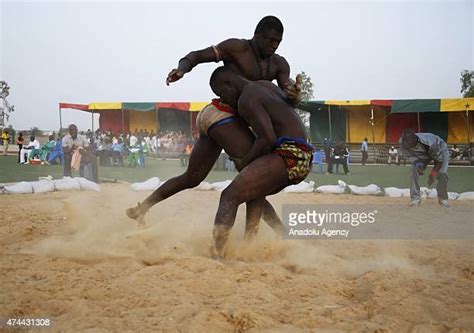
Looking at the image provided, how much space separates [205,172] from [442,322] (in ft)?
8.01

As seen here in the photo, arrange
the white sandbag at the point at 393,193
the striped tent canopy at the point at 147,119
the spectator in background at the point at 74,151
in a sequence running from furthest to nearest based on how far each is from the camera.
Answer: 1. the striped tent canopy at the point at 147,119
2. the spectator in background at the point at 74,151
3. the white sandbag at the point at 393,193

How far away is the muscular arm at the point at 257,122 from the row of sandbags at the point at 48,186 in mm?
5647

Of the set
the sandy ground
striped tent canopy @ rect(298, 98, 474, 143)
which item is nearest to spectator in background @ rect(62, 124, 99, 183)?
the sandy ground

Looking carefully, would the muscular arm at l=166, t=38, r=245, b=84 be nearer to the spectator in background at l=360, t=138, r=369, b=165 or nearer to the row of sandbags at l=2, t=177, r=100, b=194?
the row of sandbags at l=2, t=177, r=100, b=194

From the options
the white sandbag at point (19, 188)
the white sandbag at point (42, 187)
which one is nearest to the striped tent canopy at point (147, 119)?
the white sandbag at point (42, 187)

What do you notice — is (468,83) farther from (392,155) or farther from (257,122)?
(257,122)

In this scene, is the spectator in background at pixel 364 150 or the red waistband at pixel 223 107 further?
the spectator in background at pixel 364 150

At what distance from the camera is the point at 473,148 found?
21000mm

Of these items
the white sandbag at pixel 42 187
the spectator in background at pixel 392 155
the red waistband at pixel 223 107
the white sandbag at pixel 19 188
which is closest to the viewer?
the red waistband at pixel 223 107

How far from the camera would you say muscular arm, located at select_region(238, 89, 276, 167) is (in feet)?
12.2

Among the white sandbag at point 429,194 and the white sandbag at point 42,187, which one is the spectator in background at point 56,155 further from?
the white sandbag at point 429,194

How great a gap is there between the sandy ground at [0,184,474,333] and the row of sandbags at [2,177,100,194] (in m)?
3.48

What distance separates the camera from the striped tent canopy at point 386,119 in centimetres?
1930

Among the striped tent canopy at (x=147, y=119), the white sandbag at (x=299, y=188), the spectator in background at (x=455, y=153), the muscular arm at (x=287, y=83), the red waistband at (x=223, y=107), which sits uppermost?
the striped tent canopy at (x=147, y=119)
